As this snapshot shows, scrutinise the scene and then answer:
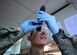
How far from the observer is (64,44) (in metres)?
0.86

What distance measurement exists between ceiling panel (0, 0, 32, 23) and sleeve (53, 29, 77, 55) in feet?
4.48

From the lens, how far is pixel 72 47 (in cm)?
85

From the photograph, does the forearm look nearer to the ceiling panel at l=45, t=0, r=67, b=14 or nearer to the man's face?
the man's face

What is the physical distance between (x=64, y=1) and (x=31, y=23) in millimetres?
830

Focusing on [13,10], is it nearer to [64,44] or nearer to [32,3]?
[32,3]

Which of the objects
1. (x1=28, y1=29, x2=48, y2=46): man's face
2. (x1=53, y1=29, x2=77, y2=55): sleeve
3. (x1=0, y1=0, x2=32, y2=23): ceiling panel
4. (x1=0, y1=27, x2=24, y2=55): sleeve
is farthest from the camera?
(x1=0, y1=0, x2=32, y2=23): ceiling panel

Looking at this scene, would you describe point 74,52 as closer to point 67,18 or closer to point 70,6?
point 67,18

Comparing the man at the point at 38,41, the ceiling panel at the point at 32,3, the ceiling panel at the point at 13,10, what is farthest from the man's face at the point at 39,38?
the ceiling panel at the point at 13,10

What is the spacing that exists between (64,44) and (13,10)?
5.33ft

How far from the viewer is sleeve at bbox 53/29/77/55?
0.83m

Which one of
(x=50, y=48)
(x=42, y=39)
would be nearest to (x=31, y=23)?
(x=42, y=39)

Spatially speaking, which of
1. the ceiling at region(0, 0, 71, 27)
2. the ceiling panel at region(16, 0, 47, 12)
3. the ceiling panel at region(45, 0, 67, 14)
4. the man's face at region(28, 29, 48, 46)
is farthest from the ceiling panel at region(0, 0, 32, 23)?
the man's face at region(28, 29, 48, 46)

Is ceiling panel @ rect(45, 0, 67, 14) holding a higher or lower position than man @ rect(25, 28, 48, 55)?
higher

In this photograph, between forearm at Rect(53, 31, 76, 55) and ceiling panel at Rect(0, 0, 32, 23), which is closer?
forearm at Rect(53, 31, 76, 55)
